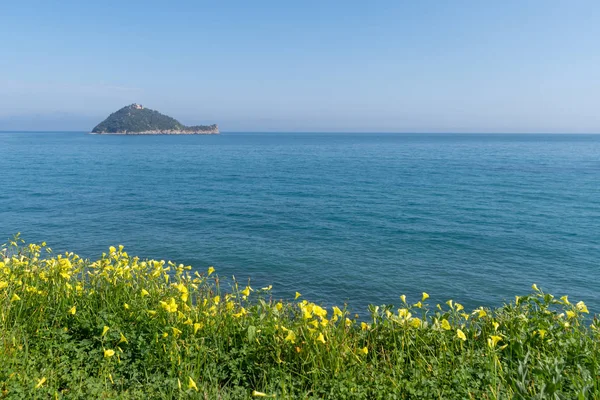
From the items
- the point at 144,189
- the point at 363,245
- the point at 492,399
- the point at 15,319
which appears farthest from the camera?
the point at 144,189

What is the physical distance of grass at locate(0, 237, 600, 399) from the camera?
14.5ft

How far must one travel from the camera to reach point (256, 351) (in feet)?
17.0

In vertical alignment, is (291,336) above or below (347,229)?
above

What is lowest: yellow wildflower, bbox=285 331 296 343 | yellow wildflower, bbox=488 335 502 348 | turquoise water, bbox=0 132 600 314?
turquoise water, bbox=0 132 600 314

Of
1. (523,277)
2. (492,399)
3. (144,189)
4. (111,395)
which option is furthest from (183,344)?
(144,189)

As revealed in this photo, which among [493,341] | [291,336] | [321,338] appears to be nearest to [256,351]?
[291,336]

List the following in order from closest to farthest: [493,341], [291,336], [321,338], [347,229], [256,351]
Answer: [493,341]
[321,338]
[291,336]
[256,351]
[347,229]

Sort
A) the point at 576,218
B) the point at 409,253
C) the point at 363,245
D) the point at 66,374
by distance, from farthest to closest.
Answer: the point at 576,218 < the point at 363,245 < the point at 409,253 < the point at 66,374

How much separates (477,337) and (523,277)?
12.2 meters

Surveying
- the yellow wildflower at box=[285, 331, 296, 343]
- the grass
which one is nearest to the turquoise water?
the grass

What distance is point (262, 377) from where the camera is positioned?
489cm

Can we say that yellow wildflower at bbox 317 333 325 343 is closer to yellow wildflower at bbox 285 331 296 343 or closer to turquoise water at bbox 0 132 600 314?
yellow wildflower at bbox 285 331 296 343

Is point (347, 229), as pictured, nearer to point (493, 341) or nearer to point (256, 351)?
point (256, 351)

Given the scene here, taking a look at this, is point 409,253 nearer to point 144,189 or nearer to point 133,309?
point 133,309
